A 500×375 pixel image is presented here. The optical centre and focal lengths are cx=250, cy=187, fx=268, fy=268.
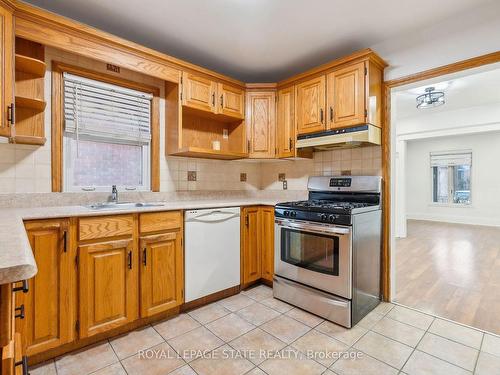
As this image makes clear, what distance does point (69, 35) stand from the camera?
196 cm

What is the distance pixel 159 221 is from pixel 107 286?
1.84 feet

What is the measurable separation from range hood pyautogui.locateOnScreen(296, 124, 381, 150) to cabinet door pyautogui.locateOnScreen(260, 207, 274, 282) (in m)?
0.79

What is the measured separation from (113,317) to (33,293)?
529mm

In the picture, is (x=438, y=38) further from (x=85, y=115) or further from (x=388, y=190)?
(x=85, y=115)

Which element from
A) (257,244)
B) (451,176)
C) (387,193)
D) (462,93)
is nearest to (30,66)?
(257,244)

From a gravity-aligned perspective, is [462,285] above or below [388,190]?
below

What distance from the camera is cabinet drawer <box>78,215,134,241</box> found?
1755mm

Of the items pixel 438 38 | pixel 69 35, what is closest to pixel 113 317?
pixel 69 35

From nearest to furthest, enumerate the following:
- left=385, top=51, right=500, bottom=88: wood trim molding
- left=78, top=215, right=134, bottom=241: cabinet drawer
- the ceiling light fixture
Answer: left=78, top=215, right=134, bottom=241: cabinet drawer → left=385, top=51, right=500, bottom=88: wood trim molding → the ceiling light fixture

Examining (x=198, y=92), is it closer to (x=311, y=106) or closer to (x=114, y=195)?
(x=311, y=106)

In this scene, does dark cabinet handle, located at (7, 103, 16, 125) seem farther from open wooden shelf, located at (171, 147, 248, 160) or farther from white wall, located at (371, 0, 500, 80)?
white wall, located at (371, 0, 500, 80)

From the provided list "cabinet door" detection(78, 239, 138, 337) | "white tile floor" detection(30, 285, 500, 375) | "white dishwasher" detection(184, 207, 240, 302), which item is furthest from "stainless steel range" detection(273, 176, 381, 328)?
"cabinet door" detection(78, 239, 138, 337)

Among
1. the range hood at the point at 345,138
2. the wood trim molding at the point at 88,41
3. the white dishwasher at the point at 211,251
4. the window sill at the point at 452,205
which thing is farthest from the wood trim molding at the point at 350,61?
the window sill at the point at 452,205

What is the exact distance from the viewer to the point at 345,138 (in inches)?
96.0
